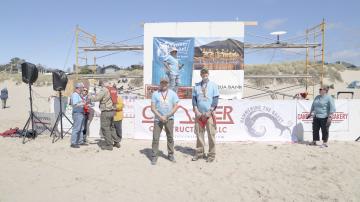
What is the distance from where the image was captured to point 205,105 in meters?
7.17

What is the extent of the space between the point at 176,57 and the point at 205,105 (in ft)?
15.8

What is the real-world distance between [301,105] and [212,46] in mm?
3814

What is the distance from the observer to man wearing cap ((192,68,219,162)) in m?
7.14

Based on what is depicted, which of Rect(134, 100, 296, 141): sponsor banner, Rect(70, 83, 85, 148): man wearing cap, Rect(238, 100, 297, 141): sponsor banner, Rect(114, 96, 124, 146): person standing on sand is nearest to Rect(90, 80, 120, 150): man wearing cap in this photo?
Rect(114, 96, 124, 146): person standing on sand

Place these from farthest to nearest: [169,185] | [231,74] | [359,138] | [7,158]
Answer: [231,74] → [359,138] → [7,158] → [169,185]

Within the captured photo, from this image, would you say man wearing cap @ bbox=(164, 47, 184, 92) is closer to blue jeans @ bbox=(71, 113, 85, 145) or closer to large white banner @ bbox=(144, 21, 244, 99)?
large white banner @ bbox=(144, 21, 244, 99)

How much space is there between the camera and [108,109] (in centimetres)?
818

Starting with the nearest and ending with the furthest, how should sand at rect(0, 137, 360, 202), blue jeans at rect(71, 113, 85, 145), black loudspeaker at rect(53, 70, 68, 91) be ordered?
sand at rect(0, 137, 360, 202), blue jeans at rect(71, 113, 85, 145), black loudspeaker at rect(53, 70, 68, 91)

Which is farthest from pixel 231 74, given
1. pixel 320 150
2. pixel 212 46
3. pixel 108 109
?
pixel 108 109

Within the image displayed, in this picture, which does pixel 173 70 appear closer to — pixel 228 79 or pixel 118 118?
pixel 228 79

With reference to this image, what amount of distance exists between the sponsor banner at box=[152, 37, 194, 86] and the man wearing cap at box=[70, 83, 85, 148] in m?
3.64

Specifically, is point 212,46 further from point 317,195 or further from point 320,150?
point 317,195

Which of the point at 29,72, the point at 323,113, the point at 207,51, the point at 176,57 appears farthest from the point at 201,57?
the point at 29,72

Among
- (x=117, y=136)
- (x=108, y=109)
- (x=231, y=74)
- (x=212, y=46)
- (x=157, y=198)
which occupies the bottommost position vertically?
(x=157, y=198)
